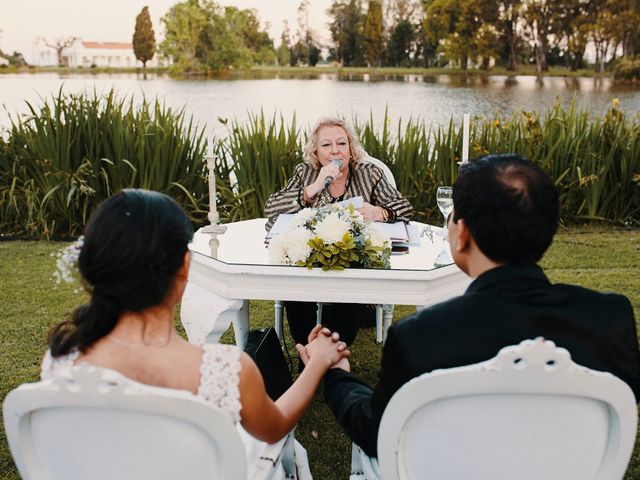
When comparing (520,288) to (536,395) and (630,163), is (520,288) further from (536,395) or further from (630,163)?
(630,163)

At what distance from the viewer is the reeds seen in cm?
577

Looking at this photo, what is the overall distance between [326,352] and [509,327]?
2.22 feet

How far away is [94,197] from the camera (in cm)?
588

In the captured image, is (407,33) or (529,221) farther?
(407,33)

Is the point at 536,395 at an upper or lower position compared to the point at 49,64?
lower

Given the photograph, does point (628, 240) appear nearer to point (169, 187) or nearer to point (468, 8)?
point (169, 187)

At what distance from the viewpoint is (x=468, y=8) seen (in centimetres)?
2450

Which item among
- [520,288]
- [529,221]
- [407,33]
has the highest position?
[407,33]

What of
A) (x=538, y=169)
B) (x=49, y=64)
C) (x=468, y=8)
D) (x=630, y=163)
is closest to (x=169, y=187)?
(x=630, y=163)

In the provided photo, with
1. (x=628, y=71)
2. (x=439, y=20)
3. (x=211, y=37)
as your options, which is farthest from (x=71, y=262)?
(x=439, y=20)

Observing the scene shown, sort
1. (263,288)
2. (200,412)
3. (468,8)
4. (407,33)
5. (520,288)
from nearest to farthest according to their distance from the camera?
(200,412)
(520,288)
(263,288)
(468,8)
(407,33)

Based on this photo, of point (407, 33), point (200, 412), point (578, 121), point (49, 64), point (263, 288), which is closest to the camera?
point (200, 412)

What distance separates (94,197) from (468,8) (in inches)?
847

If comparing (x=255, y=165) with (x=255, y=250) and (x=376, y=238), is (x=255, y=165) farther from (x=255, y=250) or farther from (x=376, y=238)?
(x=376, y=238)
